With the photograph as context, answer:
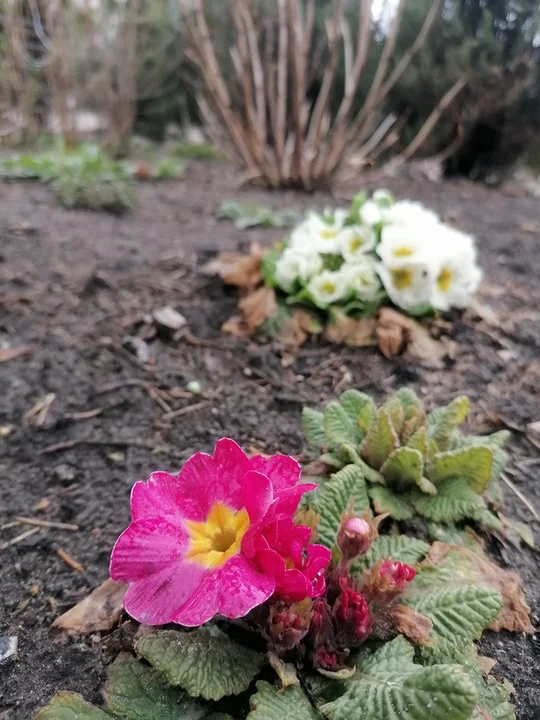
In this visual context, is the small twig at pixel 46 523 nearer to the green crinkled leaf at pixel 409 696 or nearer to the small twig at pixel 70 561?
the small twig at pixel 70 561

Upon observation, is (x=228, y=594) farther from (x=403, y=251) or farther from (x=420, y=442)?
(x=403, y=251)

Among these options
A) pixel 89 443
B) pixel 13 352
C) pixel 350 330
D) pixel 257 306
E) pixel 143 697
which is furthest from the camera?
pixel 257 306

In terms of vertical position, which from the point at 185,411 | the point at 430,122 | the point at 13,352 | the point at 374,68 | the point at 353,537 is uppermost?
the point at 374,68

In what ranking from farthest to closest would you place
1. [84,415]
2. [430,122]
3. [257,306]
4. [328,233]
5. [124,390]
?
[430,122]
[328,233]
[257,306]
[124,390]
[84,415]

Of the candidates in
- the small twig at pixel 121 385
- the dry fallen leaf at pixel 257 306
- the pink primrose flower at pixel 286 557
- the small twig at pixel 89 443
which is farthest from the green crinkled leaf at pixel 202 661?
the dry fallen leaf at pixel 257 306

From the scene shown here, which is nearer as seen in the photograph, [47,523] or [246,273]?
[47,523]

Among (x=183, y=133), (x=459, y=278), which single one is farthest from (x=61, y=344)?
(x=183, y=133)

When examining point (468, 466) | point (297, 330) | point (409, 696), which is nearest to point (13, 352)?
point (297, 330)

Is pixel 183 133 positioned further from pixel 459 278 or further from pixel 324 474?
pixel 324 474
